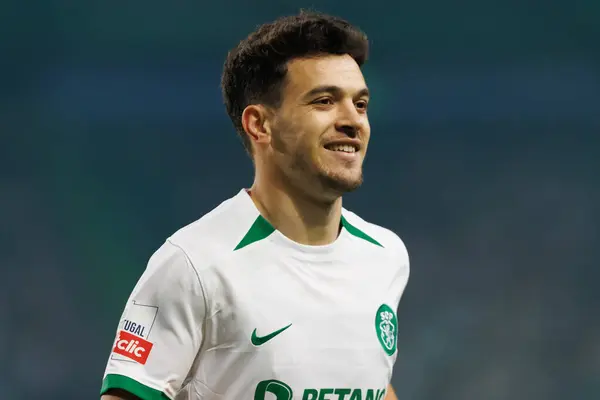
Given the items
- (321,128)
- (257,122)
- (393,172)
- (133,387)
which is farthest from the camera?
(393,172)

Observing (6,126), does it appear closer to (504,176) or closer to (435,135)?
(435,135)

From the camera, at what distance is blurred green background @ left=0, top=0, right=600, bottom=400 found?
4242mm

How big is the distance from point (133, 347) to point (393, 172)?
2.62 metres

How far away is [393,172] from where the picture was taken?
4.45 meters

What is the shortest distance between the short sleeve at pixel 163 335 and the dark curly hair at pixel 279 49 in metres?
0.42

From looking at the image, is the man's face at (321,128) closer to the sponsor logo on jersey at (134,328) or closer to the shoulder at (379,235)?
the shoulder at (379,235)

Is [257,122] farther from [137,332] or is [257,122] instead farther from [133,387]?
[133,387]

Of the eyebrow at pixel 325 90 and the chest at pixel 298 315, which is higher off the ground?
the eyebrow at pixel 325 90

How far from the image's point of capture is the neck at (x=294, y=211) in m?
2.14

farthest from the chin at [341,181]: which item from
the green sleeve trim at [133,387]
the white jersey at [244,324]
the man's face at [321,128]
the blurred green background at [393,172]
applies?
the blurred green background at [393,172]

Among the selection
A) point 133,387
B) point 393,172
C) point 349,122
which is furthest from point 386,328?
point 393,172

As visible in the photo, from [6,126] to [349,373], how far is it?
274 cm

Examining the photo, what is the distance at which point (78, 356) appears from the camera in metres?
4.18

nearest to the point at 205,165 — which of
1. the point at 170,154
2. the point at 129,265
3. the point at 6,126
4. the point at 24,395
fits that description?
the point at 170,154
